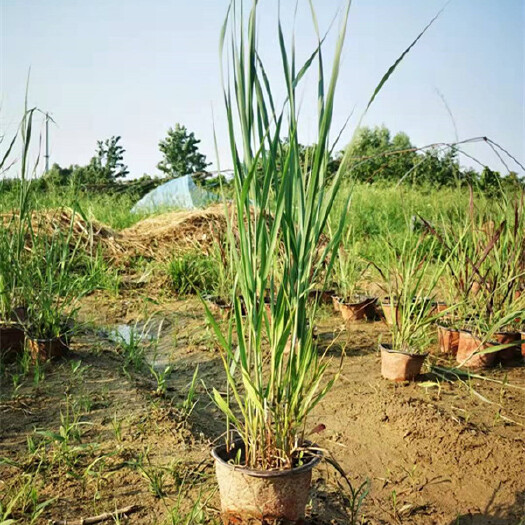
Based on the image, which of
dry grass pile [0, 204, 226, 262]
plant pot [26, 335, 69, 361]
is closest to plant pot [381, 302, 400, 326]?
plant pot [26, 335, 69, 361]

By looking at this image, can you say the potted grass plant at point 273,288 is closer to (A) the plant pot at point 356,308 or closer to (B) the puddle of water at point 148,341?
(B) the puddle of water at point 148,341

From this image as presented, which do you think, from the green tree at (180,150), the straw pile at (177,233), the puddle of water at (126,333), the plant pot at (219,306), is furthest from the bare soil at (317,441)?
the green tree at (180,150)

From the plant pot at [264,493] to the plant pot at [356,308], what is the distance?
260cm

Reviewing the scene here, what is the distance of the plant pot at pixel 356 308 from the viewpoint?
3947mm

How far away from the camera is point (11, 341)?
2816 mm

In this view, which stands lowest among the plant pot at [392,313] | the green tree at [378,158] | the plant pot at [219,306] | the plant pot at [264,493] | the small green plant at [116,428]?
the small green plant at [116,428]

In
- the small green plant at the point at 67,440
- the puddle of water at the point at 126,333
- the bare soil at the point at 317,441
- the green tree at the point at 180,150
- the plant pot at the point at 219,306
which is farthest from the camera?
the green tree at the point at 180,150

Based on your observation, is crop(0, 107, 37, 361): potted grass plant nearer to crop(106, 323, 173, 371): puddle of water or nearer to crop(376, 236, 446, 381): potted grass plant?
crop(106, 323, 173, 371): puddle of water

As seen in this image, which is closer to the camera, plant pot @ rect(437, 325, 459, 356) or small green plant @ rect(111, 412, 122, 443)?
small green plant @ rect(111, 412, 122, 443)

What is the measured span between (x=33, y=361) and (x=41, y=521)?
4.47ft

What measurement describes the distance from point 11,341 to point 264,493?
6.43 ft

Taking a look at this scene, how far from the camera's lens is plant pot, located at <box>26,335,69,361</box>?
275 centimetres

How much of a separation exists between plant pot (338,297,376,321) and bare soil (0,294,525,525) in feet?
2.99

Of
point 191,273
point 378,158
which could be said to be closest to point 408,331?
point 191,273
